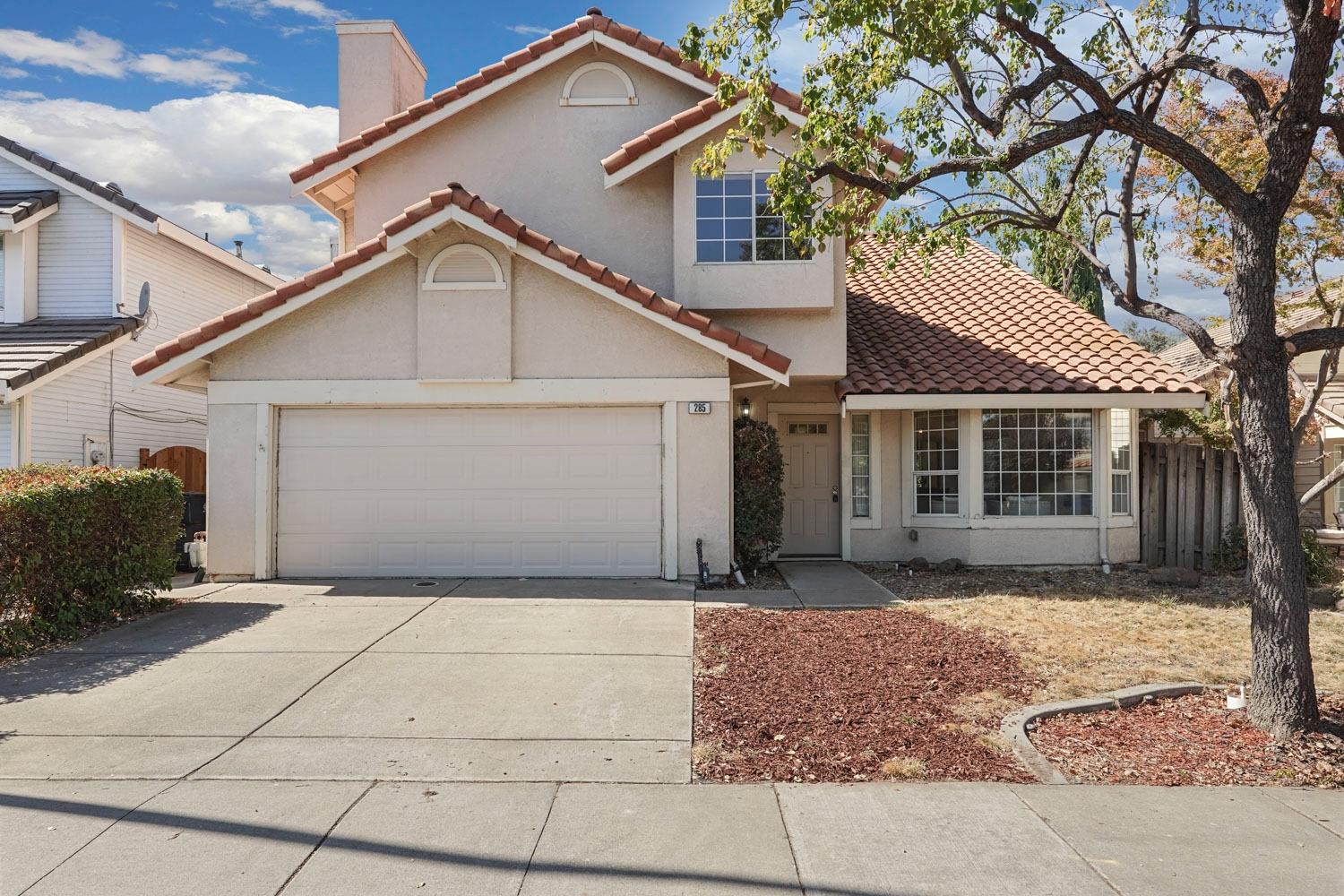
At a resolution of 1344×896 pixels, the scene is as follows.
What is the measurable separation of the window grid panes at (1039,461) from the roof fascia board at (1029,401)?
0.41 m

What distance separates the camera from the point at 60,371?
14680 mm

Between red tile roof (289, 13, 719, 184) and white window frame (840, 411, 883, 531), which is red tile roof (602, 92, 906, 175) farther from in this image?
white window frame (840, 411, 883, 531)

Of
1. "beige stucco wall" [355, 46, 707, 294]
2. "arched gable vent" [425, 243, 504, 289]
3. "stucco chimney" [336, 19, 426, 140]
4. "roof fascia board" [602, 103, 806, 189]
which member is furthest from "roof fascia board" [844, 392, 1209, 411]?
"stucco chimney" [336, 19, 426, 140]

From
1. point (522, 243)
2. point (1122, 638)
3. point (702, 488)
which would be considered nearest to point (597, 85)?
point (522, 243)

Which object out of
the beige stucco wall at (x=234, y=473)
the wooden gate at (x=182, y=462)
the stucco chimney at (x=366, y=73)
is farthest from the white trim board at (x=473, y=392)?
the wooden gate at (x=182, y=462)

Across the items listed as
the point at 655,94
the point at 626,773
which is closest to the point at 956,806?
the point at 626,773

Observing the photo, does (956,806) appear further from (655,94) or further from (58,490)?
(655,94)

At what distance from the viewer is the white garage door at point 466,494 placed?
11.6 meters

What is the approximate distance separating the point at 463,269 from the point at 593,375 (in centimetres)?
202

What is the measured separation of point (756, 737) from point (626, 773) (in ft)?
3.18

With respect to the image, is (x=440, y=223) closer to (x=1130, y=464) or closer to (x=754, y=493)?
(x=754, y=493)

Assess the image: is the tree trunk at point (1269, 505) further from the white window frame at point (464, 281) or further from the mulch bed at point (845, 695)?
the white window frame at point (464, 281)

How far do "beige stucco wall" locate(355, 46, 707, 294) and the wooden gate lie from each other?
7.29 m

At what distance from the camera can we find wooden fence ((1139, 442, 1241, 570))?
13.6 metres
